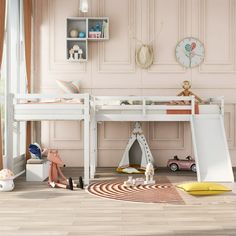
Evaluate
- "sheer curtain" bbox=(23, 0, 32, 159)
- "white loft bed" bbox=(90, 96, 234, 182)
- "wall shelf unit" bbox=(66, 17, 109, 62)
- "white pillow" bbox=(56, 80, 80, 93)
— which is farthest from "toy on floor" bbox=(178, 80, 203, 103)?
"sheer curtain" bbox=(23, 0, 32, 159)

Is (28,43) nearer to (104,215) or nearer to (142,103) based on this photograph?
(142,103)

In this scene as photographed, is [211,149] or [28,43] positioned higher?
[28,43]

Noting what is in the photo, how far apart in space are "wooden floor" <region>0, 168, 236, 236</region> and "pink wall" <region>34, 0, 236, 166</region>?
2.15 m

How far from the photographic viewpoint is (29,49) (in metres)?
5.91

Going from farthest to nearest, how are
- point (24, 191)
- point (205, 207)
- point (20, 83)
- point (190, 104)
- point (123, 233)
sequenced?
point (20, 83) → point (190, 104) → point (24, 191) → point (205, 207) → point (123, 233)

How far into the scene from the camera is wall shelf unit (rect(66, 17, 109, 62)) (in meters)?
5.96

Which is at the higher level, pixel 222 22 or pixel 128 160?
pixel 222 22

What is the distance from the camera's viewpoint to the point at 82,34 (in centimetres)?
598

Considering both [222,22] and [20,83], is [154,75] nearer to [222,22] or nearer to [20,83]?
[222,22]

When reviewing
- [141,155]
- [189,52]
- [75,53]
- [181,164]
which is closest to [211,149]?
[181,164]

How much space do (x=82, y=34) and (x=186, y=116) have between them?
6.10 ft

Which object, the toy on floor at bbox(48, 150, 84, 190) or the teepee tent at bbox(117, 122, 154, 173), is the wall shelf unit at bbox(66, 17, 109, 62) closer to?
the teepee tent at bbox(117, 122, 154, 173)

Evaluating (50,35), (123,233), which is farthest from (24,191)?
(50,35)

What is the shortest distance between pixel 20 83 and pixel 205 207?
3283 millimetres
